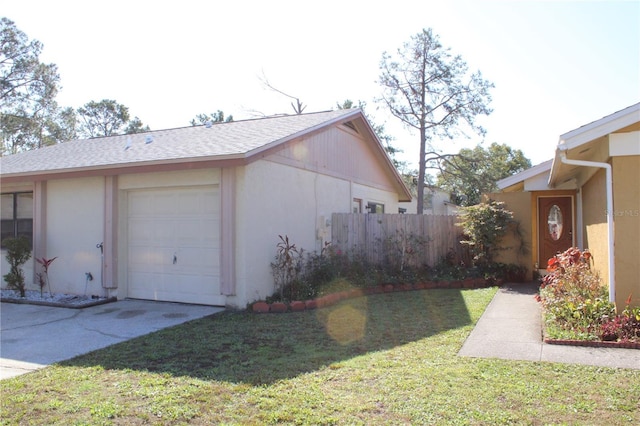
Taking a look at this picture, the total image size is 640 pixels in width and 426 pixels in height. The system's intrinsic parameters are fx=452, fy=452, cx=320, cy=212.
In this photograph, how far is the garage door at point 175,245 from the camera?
8949 mm

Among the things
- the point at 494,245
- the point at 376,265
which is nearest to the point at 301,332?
the point at 376,265

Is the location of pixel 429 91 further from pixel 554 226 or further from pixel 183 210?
pixel 183 210

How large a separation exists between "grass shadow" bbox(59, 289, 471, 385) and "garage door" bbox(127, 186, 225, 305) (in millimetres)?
1278

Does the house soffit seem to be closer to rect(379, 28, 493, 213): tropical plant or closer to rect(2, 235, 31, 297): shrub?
rect(2, 235, 31, 297): shrub

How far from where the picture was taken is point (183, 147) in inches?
376

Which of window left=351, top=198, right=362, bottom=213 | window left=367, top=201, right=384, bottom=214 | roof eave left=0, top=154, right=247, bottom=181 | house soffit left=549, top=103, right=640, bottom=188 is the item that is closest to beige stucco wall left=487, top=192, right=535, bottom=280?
window left=351, top=198, right=362, bottom=213

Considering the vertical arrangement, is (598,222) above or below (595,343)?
above

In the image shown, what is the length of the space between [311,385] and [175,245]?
574 centimetres

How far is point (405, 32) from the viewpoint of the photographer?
2500cm

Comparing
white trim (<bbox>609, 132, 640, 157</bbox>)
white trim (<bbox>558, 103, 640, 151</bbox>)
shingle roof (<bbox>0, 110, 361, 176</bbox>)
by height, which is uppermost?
shingle roof (<bbox>0, 110, 361, 176</bbox>)

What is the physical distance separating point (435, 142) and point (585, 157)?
17.8 metres

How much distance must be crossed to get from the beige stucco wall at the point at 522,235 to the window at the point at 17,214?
1198 centimetres

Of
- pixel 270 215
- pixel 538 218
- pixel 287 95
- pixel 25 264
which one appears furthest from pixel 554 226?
pixel 287 95

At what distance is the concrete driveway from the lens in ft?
18.8
